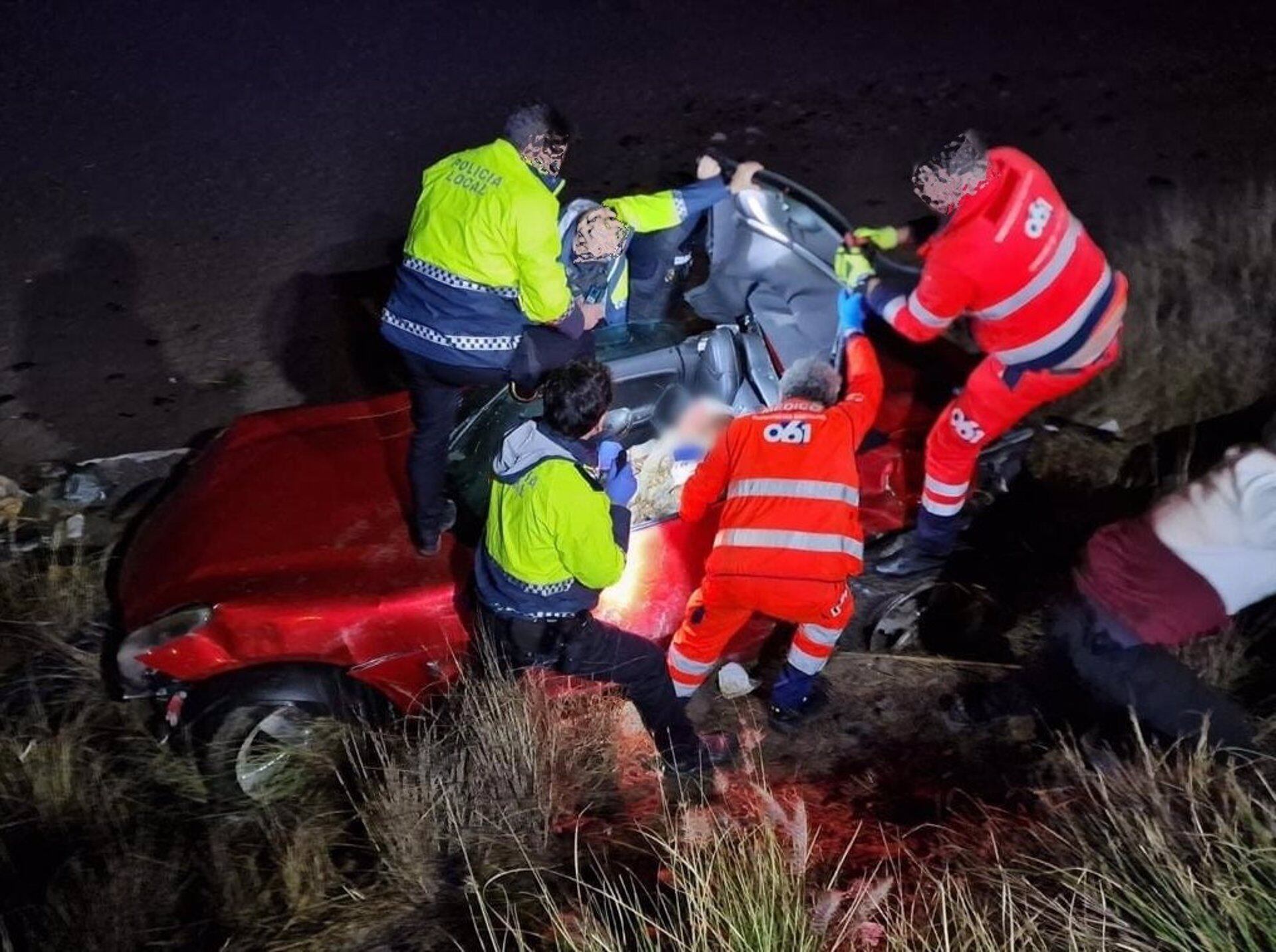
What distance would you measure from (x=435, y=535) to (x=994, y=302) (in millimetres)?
2205

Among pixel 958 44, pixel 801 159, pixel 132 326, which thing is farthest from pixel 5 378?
pixel 958 44

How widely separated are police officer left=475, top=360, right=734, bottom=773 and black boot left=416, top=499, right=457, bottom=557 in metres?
0.33

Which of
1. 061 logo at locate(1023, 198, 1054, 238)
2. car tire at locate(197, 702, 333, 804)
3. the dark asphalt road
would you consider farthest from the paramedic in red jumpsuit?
the dark asphalt road

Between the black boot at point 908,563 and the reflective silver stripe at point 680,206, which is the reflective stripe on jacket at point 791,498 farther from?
the reflective silver stripe at point 680,206

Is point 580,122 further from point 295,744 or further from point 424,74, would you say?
point 295,744

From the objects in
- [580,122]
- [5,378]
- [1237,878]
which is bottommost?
[1237,878]

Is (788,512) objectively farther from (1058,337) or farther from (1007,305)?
(1058,337)

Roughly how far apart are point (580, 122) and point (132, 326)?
305 centimetres

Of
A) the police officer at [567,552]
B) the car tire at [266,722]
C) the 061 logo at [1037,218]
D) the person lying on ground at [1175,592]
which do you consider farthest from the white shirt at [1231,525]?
the car tire at [266,722]

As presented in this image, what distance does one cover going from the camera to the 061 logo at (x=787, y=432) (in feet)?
12.9

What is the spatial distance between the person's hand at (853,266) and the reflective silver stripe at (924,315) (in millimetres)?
202

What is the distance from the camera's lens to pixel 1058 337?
14.2ft

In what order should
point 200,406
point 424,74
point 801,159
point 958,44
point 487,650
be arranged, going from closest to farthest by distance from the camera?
point 487,650 < point 200,406 < point 801,159 < point 424,74 < point 958,44

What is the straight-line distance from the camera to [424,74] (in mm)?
7957
